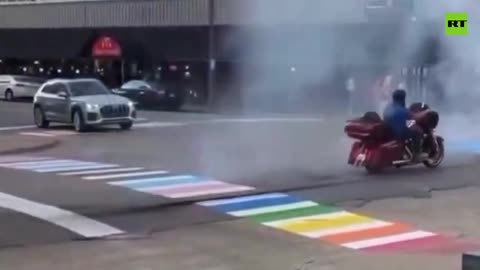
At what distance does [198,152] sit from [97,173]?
3.94 meters

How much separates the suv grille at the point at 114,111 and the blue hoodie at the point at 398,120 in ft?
41.5

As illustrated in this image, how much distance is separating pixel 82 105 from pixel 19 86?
24.6 metres

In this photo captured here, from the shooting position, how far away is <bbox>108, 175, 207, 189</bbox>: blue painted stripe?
1405cm

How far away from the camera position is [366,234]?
34.0 ft

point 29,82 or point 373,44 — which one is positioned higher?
point 373,44

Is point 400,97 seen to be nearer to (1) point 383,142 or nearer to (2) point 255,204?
(1) point 383,142

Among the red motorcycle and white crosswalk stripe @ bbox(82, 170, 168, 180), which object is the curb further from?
the red motorcycle

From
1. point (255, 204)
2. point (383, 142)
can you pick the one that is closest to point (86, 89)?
point (383, 142)

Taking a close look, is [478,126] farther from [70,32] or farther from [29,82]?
[29,82]

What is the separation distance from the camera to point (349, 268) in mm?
8602

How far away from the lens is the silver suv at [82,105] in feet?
87.6

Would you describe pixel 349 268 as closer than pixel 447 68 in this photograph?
Yes

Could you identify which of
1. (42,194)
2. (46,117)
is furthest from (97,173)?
(46,117)

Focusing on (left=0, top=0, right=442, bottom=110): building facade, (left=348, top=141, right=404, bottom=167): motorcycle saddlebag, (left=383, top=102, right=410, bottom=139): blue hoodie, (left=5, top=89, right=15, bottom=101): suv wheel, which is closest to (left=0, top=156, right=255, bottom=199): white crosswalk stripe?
(left=0, top=0, right=442, bottom=110): building facade
